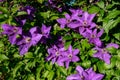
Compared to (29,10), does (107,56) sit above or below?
below

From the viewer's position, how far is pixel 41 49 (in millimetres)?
2336

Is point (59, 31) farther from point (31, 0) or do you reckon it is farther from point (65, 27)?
point (31, 0)

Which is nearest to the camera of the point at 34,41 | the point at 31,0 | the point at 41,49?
the point at 34,41

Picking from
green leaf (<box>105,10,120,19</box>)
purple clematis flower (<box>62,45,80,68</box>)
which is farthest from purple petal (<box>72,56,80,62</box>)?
green leaf (<box>105,10,120,19</box>)

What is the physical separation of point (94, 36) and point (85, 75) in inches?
10.2

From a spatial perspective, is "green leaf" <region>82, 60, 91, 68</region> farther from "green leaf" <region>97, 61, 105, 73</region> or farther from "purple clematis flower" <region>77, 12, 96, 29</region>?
"purple clematis flower" <region>77, 12, 96, 29</region>

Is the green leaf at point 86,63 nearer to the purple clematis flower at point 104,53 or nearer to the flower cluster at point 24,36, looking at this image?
the purple clematis flower at point 104,53

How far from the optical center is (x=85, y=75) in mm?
2154

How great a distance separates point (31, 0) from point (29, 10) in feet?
1.77

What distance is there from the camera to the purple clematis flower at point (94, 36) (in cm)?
215

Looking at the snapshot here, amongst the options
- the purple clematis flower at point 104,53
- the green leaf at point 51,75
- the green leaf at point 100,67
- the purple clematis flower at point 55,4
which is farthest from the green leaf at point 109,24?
the purple clematis flower at point 55,4

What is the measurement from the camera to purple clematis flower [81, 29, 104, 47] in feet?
7.07

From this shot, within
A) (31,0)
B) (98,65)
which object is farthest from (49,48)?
(31,0)

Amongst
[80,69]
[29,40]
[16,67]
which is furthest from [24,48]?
[80,69]
